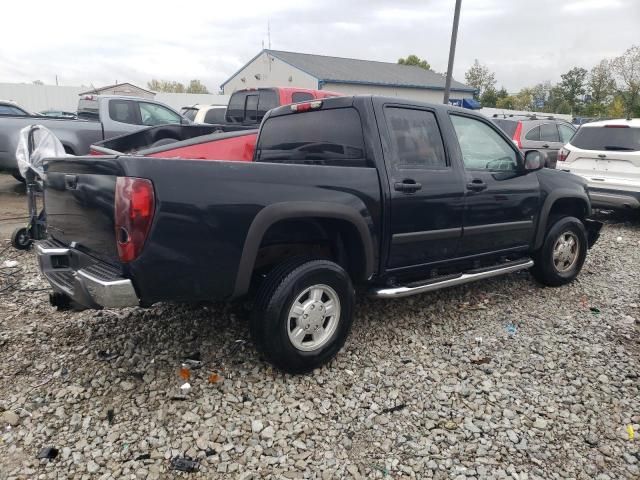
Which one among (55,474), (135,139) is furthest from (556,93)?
(55,474)

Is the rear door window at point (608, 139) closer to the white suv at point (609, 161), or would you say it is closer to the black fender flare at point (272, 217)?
the white suv at point (609, 161)

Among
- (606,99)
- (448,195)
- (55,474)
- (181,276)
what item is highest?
(606,99)

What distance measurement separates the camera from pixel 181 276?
2.68 metres

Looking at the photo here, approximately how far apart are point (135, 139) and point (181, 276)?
15.4 ft

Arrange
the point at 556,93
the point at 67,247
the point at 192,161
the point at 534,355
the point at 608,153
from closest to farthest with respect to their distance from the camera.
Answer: the point at 192,161
the point at 67,247
the point at 534,355
the point at 608,153
the point at 556,93

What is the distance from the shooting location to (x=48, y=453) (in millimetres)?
2486

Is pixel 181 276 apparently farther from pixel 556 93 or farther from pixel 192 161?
pixel 556 93

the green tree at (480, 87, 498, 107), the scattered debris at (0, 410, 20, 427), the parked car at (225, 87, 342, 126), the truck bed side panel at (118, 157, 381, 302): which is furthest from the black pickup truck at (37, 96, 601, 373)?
the green tree at (480, 87, 498, 107)

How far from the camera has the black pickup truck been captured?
2.61m

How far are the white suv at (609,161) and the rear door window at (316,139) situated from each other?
19.6 feet

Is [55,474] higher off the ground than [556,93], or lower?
lower

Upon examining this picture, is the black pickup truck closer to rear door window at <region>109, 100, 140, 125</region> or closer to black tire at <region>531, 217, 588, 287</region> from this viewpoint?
black tire at <region>531, 217, 588, 287</region>

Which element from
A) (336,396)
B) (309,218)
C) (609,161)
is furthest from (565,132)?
(336,396)

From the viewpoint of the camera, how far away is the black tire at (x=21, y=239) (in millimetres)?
5727
